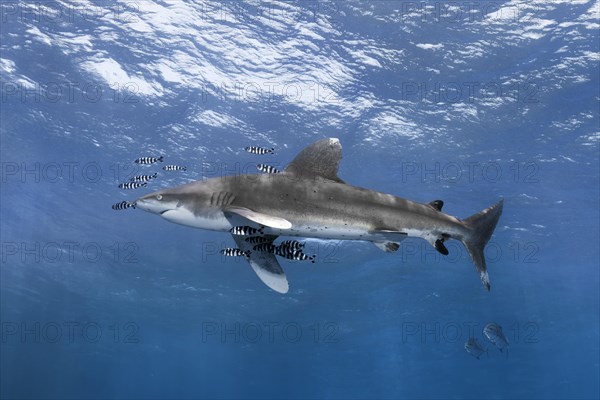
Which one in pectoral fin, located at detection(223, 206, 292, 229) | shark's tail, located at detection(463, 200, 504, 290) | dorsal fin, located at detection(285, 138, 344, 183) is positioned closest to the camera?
pectoral fin, located at detection(223, 206, 292, 229)

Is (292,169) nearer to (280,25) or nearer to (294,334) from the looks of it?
(280,25)

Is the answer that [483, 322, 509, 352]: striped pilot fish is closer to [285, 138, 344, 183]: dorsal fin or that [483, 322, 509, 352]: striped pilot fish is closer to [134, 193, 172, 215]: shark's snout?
[285, 138, 344, 183]: dorsal fin

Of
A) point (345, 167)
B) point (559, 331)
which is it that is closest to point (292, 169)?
point (345, 167)

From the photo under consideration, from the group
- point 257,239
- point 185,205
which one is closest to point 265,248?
point 257,239

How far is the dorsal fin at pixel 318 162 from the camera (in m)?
5.74

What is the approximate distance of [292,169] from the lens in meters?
5.76

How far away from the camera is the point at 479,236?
6.19 m

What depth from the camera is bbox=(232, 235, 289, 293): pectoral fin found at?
233 inches

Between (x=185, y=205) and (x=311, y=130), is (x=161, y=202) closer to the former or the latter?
(x=185, y=205)

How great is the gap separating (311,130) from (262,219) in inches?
493

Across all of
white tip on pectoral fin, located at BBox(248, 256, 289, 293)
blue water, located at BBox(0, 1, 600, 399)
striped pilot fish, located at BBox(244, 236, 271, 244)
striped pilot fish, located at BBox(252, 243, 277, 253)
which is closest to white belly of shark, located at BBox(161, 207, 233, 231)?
striped pilot fish, located at BBox(244, 236, 271, 244)

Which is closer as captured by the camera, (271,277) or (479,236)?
(271,277)

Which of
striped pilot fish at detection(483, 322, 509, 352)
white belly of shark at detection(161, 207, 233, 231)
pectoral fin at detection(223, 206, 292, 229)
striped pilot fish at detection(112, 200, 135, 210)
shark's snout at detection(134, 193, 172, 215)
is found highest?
pectoral fin at detection(223, 206, 292, 229)

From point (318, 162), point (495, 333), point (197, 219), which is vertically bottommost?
point (495, 333)
